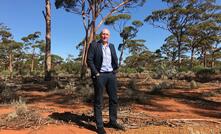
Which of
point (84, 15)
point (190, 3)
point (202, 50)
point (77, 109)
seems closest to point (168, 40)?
point (202, 50)

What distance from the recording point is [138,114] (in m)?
6.69

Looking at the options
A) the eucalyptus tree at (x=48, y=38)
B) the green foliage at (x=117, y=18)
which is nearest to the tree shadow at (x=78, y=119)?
the eucalyptus tree at (x=48, y=38)

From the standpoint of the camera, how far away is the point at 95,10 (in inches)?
776

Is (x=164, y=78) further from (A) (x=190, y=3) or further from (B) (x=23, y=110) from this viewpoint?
(A) (x=190, y=3)

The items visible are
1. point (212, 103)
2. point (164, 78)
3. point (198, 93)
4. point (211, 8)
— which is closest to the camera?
point (212, 103)

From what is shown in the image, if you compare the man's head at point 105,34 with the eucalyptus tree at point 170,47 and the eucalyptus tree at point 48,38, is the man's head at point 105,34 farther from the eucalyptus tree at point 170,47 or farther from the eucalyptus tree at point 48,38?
the eucalyptus tree at point 170,47

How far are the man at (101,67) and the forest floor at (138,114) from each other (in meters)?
0.41

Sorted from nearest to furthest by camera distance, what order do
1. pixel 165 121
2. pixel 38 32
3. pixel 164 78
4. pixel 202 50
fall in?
pixel 165 121 → pixel 164 78 → pixel 202 50 → pixel 38 32

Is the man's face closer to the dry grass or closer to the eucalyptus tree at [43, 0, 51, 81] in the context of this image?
the dry grass

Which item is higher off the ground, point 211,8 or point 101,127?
point 211,8

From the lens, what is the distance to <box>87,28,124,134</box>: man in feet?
17.5

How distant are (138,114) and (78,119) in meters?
1.19

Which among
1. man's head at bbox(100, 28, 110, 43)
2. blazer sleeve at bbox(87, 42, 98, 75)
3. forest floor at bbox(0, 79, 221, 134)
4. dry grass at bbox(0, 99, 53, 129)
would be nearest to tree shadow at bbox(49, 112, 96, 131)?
forest floor at bbox(0, 79, 221, 134)

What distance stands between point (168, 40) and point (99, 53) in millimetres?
44635
